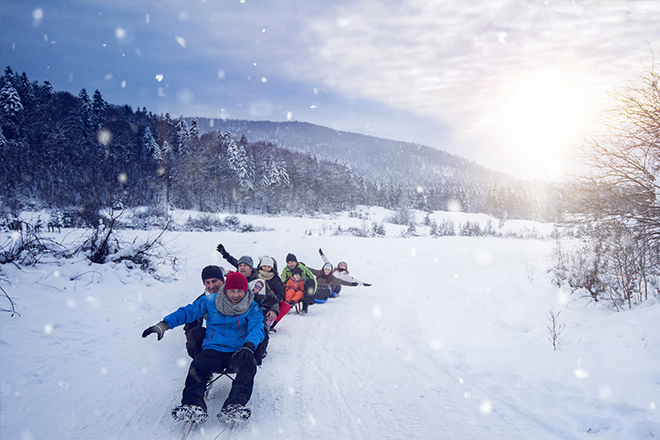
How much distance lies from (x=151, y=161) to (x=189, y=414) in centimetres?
5729

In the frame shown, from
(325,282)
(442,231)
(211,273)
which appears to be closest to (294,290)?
(325,282)

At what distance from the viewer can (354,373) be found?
412 cm

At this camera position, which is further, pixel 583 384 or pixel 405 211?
pixel 405 211

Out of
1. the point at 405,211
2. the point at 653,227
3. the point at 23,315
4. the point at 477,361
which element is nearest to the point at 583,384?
the point at 477,361

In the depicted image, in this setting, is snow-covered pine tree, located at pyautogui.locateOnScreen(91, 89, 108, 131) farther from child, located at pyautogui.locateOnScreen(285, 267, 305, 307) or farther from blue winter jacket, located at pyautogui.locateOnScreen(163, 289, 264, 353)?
blue winter jacket, located at pyautogui.locateOnScreen(163, 289, 264, 353)

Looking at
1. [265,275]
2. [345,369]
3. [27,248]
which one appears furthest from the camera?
[27,248]

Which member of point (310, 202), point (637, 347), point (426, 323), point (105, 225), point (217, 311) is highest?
point (310, 202)

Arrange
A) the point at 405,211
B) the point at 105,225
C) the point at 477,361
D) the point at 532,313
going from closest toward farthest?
1. the point at 477,361
2. the point at 532,313
3. the point at 105,225
4. the point at 405,211

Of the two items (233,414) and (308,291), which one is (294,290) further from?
(233,414)

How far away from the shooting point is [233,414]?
285 centimetres

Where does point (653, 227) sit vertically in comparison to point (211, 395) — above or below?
above

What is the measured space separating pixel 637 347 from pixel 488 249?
1993 cm

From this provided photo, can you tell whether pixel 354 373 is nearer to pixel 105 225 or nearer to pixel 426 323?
pixel 426 323

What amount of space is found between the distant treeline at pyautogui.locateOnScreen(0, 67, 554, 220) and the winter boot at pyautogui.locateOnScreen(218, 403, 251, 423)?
2769cm
